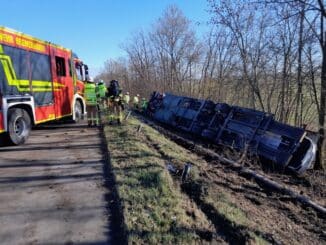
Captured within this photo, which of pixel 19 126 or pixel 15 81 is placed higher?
pixel 15 81

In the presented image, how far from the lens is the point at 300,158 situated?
8148mm

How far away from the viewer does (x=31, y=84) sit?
10.3 metres

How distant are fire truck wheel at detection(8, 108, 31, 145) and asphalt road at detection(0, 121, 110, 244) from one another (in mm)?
257

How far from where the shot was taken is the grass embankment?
397 centimetres

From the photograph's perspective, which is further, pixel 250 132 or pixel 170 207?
pixel 250 132

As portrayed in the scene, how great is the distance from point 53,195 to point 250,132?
20.8 ft

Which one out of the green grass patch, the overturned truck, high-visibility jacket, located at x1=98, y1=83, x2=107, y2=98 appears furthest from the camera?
high-visibility jacket, located at x1=98, y1=83, x2=107, y2=98

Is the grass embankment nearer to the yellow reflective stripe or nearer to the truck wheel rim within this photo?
the truck wheel rim

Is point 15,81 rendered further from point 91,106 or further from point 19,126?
point 91,106

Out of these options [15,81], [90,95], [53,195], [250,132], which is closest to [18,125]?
[15,81]

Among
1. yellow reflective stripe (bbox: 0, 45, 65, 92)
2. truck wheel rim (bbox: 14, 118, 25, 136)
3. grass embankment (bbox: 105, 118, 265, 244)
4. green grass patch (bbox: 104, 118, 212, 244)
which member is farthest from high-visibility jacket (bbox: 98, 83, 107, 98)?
grass embankment (bbox: 105, 118, 265, 244)

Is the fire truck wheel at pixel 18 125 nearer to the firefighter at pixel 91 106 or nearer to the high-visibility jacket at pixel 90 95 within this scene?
the firefighter at pixel 91 106

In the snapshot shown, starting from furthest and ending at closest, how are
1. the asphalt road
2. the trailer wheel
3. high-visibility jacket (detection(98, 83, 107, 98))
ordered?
the trailer wheel → high-visibility jacket (detection(98, 83, 107, 98)) → the asphalt road

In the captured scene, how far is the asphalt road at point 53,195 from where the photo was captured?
4.04m
